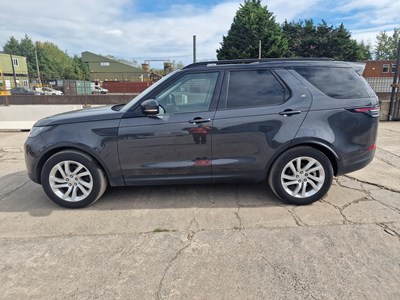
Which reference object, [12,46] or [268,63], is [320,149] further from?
[12,46]

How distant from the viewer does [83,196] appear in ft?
11.3

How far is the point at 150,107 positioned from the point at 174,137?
446 mm

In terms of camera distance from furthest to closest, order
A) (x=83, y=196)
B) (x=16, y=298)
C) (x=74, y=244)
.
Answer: (x=83, y=196) < (x=74, y=244) < (x=16, y=298)

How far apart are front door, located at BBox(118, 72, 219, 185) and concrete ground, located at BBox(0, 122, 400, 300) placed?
1.51 feet

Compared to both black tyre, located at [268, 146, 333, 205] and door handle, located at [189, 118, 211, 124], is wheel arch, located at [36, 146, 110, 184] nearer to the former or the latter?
door handle, located at [189, 118, 211, 124]

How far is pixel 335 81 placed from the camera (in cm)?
340

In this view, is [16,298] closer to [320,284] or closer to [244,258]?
[244,258]

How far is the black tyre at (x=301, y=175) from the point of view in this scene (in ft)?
11.0

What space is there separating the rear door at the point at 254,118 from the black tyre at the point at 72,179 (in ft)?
4.90

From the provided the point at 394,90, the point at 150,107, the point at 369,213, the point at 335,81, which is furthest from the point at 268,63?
the point at 394,90

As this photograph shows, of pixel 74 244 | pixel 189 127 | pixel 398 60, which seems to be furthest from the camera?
pixel 398 60

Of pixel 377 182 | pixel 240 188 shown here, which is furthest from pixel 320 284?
pixel 377 182

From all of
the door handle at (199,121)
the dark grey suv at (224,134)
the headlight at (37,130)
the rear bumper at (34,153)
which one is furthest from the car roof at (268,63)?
the rear bumper at (34,153)

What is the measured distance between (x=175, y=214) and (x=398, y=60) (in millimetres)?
10211
